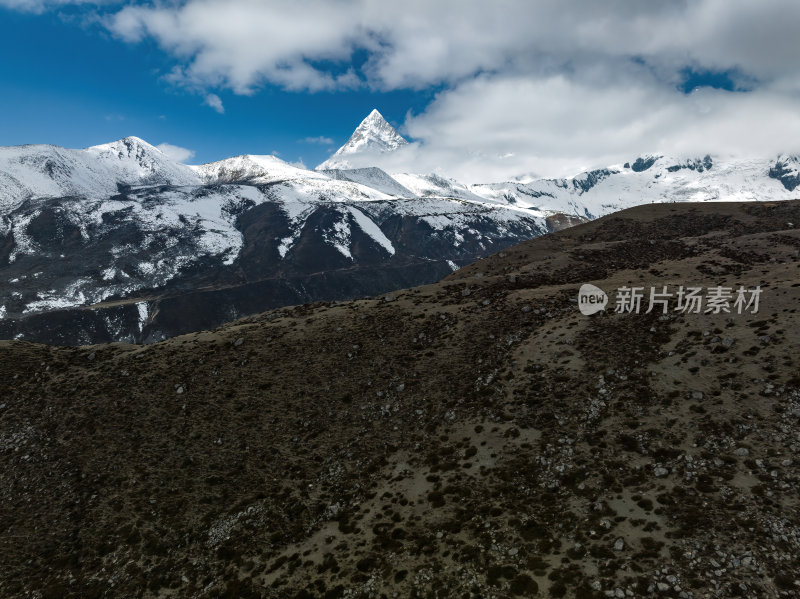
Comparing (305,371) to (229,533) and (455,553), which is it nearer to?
(229,533)

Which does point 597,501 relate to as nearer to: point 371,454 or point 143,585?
point 371,454

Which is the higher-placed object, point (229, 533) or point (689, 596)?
point (689, 596)

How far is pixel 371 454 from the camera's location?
126ft

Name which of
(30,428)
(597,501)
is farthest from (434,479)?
(30,428)

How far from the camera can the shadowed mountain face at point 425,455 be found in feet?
78.0

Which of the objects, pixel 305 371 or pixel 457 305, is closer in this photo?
pixel 305 371

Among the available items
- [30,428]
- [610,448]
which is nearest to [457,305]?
[610,448]

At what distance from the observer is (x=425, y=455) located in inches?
1437

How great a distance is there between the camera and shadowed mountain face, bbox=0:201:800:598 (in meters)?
23.8

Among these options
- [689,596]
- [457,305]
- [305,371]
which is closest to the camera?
[689,596]

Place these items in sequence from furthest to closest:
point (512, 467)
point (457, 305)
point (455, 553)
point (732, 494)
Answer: point (457, 305) < point (512, 467) < point (455, 553) < point (732, 494)

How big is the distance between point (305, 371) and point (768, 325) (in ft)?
152

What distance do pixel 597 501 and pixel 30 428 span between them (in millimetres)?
55178

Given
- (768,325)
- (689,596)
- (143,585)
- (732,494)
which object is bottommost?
(143,585)
